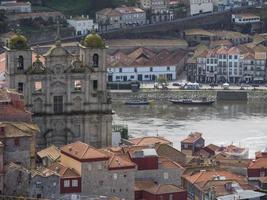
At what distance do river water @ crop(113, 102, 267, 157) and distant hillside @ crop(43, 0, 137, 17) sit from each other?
2119 cm

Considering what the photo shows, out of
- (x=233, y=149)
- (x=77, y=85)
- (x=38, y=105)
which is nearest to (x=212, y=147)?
(x=233, y=149)

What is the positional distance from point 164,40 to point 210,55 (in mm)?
8386

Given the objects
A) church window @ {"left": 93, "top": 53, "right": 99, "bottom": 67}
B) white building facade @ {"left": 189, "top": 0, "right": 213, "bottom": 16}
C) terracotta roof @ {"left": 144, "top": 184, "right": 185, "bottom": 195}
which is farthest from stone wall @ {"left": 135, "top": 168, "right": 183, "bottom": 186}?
white building facade @ {"left": 189, "top": 0, "right": 213, "bottom": 16}

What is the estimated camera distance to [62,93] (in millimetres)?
54094

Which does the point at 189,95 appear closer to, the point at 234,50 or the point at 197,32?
the point at 234,50

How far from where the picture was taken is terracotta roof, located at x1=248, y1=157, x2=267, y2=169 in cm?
4903

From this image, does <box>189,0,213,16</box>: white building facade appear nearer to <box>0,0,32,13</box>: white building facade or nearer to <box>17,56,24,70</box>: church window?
<box>0,0,32,13</box>: white building facade

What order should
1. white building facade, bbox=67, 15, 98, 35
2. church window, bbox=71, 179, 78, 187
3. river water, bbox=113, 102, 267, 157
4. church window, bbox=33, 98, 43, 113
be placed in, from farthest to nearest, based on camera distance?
1. white building facade, bbox=67, 15, 98, 35
2. river water, bbox=113, 102, 267, 157
3. church window, bbox=33, 98, 43, 113
4. church window, bbox=71, 179, 78, 187

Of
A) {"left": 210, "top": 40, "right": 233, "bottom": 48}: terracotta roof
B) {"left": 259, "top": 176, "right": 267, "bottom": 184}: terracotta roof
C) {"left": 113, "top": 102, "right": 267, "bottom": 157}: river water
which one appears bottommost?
{"left": 259, "top": 176, "right": 267, "bottom": 184}: terracotta roof

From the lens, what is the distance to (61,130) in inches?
2119

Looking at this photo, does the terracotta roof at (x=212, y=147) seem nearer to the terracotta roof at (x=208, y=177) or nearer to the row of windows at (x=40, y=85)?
the row of windows at (x=40, y=85)

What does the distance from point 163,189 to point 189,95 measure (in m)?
36.9

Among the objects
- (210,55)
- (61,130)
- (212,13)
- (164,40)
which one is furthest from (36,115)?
(212,13)

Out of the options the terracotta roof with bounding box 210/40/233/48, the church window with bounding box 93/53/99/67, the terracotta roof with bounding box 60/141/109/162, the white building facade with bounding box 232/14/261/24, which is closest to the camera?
the terracotta roof with bounding box 60/141/109/162
